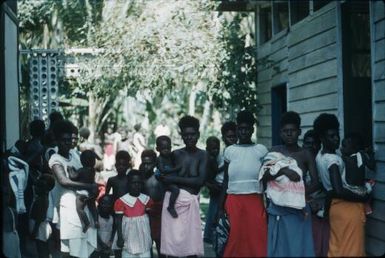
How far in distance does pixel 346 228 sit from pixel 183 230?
5.34 ft

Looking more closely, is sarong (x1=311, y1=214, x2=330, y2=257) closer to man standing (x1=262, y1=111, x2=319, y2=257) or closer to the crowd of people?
the crowd of people

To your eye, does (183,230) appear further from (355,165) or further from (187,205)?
(355,165)

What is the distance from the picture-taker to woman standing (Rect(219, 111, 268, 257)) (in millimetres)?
5504

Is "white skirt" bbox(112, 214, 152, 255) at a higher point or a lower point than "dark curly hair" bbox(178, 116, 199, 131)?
lower

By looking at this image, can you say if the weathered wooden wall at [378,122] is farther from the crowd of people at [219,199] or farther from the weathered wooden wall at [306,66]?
the weathered wooden wall at [306,66]

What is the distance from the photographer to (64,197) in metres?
6.38

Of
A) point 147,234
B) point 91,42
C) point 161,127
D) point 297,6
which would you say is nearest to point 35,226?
point 147,234

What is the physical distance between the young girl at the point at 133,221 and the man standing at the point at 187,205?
1.45 feet

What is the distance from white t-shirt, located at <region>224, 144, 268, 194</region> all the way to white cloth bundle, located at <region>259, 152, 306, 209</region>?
1.98 ft

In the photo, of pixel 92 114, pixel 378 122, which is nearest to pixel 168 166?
pixel 378 122

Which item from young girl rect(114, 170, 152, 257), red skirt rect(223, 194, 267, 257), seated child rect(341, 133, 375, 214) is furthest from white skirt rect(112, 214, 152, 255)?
seated child rect(341, 133, 375, 214)

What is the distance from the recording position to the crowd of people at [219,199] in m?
5.10

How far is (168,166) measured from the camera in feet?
20.2

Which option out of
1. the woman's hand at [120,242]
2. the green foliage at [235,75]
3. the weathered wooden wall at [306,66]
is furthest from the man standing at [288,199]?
the green foliage at [235,75]
